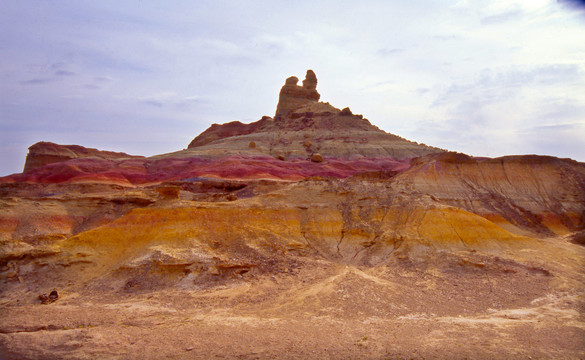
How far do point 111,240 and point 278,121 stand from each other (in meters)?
64.1

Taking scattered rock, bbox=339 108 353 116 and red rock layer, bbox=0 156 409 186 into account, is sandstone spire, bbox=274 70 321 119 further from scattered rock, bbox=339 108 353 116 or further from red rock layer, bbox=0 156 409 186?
red rock layer, bbox=0 156 409 186

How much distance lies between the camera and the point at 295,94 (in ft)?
276

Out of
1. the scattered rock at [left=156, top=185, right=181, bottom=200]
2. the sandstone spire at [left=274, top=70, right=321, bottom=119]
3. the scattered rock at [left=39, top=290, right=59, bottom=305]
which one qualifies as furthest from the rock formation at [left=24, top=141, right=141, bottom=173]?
the scattered rock at [left=39, top=290, right=59, bottom=305]

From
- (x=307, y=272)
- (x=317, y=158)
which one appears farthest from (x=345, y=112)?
(x=307, y=272)

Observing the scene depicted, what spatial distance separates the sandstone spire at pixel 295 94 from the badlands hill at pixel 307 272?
181ft

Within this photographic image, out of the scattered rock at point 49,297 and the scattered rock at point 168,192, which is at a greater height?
the scattered rock at point 168,192

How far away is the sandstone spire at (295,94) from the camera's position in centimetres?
8306

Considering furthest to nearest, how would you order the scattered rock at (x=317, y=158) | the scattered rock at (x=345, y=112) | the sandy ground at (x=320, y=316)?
the scattered rock at (x=345, y=112) → the scattered rock at (x=317, y=158) → the sandy ground at (x=320, y=316)

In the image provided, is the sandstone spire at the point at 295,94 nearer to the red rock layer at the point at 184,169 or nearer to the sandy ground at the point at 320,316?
the red rock layer at the point at 184,169

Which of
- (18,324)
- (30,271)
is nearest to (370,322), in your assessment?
(18,324)

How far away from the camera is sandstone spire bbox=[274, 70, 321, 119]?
8306cm

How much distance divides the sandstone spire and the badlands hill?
181ft

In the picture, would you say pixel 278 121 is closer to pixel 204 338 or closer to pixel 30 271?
pixel 30 271

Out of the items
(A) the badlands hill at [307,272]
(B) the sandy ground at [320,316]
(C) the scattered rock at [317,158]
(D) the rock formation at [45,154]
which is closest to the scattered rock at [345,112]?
(C) the scattered rock at [317,158]
